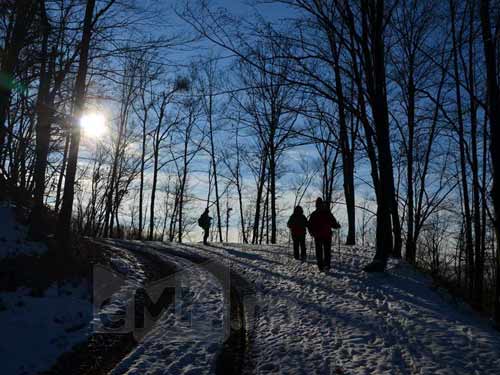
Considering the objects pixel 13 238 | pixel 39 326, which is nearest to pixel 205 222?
pixel 13 238

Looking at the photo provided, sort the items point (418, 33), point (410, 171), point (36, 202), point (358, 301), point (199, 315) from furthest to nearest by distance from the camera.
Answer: point (410, 171) → point (418, 33) → point (36, 202) → point (358, 301) → point (199, 315)

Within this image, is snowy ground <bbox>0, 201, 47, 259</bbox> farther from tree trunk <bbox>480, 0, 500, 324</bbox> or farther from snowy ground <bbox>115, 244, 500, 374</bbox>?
tree trunk <bbox>480, 0, 500, 324</bbox>

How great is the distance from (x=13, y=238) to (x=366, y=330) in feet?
27.6

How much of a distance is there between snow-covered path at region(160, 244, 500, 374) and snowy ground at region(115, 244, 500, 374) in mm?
12

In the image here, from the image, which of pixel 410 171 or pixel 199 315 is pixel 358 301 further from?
pixel 410 171

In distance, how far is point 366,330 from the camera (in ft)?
17.9

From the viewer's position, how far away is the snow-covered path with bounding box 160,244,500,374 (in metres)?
4.37

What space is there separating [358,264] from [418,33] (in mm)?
8606

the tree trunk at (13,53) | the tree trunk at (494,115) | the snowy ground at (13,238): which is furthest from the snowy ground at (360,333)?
the tree trunk at (13,53)

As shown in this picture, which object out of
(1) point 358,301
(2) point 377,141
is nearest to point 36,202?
(1) point 358,301

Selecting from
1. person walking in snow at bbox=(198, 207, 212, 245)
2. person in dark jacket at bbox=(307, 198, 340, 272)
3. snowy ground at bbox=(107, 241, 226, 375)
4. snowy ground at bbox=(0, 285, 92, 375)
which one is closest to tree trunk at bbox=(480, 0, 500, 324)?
Result: person in dark jacket at bbox=(307, 198, 340, 272)

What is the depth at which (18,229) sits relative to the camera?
9156mm

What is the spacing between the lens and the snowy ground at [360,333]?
435 cm

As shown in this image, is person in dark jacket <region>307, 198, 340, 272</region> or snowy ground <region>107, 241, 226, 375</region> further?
person in dark jacket <region>307, 198, 340, 272</region>
